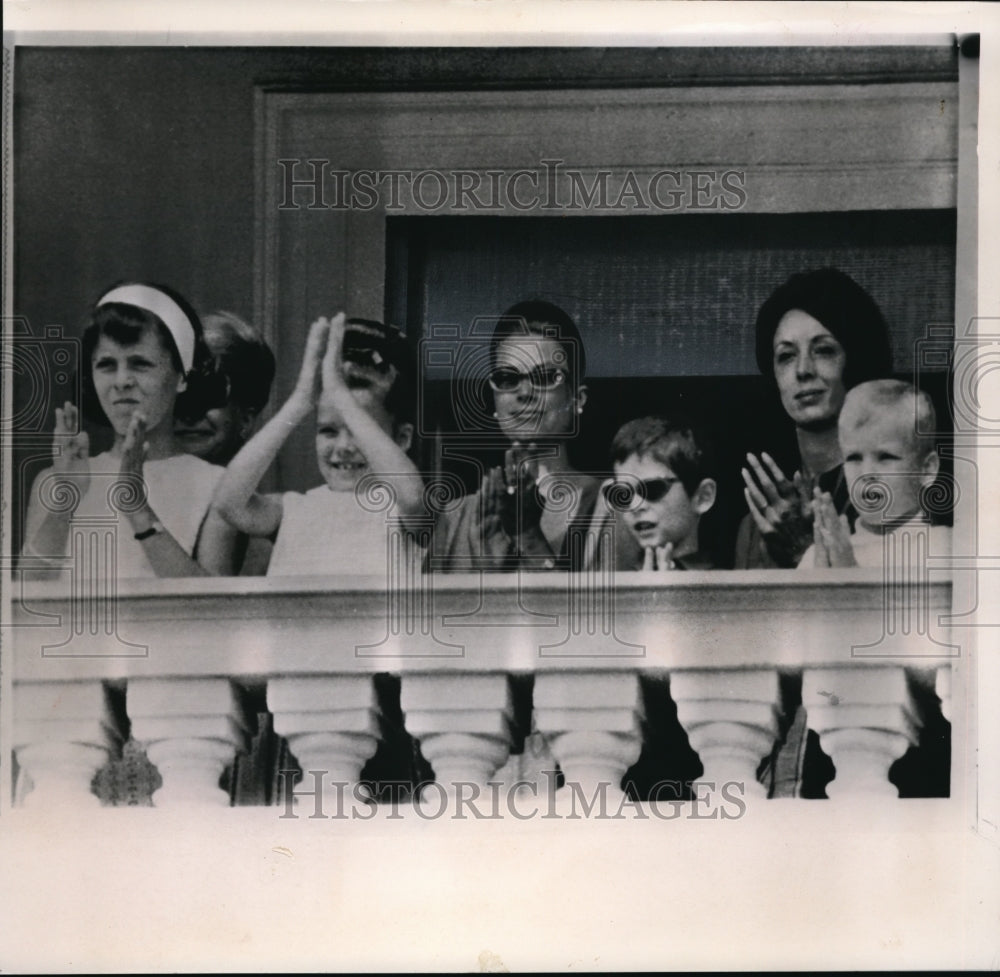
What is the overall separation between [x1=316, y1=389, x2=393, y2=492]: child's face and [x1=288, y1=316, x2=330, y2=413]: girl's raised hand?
0.03 m

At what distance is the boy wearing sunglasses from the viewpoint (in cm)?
355

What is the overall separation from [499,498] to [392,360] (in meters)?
0.36

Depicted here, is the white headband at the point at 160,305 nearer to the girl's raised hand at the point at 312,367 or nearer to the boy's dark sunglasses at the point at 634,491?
the girl's raised hand at the point at 312,367

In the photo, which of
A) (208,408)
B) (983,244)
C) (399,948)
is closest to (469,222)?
(208,408)

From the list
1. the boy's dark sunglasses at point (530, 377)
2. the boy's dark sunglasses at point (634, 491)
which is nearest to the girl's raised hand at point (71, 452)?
the boy's dark sunglasses at point (530, 377)

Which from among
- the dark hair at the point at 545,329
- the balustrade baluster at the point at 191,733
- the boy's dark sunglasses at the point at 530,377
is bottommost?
the balustrade baluster at the point at 191,733

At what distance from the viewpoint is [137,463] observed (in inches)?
142

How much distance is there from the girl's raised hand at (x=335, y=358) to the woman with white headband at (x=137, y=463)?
8.7 inches

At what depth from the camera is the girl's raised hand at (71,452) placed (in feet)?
11.8

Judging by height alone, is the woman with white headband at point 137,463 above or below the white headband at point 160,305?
below

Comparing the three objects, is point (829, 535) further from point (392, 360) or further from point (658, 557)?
point (392, 360)

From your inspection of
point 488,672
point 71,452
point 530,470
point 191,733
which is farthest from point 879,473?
point 71,452

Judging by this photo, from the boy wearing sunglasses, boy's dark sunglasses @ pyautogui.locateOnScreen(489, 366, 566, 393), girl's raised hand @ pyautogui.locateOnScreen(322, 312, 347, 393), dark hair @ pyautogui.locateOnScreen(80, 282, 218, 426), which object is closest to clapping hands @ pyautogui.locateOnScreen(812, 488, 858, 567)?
the boy wearing sunglasses

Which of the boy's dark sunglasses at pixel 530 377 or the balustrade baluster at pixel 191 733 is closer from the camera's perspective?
the balustrade baluster at pixel 191 733
